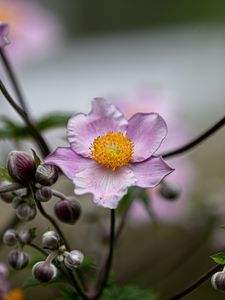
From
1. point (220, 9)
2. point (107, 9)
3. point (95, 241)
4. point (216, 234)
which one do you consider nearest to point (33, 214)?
point (95, 241)

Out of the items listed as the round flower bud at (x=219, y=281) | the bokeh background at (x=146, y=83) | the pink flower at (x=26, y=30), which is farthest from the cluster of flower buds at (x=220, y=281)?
the pink flower at (x=26, y=30)

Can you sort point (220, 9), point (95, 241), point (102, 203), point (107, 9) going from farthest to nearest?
point (107, 9), point (220, 9), point (95, 241), point (102, 203)

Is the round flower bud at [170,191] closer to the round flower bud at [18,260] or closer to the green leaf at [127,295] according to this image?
the green leaf at [127,295]

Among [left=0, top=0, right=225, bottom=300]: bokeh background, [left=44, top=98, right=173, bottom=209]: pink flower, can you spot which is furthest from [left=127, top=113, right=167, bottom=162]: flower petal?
[left=0, top=0, right=225, bottom=300]: bokeh background

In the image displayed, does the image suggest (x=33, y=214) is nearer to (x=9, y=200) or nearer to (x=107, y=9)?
(x=9, y=200)

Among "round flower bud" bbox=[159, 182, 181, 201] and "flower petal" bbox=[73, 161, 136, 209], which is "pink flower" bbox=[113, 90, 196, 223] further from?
"flower petal" bbox=[73, 161, 136, 209]

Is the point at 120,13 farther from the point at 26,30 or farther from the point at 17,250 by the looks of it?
the point at 17,250
